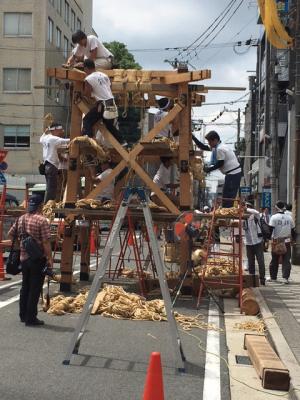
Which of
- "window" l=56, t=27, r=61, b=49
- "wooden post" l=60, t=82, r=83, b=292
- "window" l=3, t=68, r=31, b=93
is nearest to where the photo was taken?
"wooden post" l=60, t=82, r=83, b=292

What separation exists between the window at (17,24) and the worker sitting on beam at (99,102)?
3574cm

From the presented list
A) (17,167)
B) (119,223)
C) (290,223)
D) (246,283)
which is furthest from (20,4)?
(119,223)

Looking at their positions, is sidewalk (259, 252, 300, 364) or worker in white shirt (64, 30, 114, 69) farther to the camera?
worker in white shirt (64, 30, 114, 69)

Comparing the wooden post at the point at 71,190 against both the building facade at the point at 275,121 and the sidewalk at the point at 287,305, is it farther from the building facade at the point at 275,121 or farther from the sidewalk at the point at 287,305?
the building facade at the point at 275,121

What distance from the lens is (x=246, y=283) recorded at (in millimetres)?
11391

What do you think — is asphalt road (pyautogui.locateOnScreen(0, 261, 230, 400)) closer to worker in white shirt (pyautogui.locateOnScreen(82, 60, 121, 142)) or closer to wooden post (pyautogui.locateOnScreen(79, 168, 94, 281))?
worker in white shirt (pyautogui.locateOnScreen(82, 60, 121, 142))

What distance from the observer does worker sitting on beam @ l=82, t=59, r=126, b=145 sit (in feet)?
34.2

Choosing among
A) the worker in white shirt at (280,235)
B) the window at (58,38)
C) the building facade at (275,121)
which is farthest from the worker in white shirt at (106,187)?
the window at (58,38)

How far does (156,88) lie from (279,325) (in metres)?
5.00

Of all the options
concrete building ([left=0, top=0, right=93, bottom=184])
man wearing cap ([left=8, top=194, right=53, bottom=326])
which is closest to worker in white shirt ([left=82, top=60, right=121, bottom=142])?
man wearing cap ([left=8, top=194, right=53, bottom=326])

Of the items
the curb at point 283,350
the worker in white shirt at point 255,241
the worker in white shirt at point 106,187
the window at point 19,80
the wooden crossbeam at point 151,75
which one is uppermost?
the window at point 19,80

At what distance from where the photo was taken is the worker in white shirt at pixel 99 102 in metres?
10.4

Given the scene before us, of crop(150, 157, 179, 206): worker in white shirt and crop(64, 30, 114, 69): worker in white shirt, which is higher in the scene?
crop(64, 30, 114, 69): worker in white shirt

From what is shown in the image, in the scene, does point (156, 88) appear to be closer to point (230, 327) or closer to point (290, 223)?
point (230, 327)
